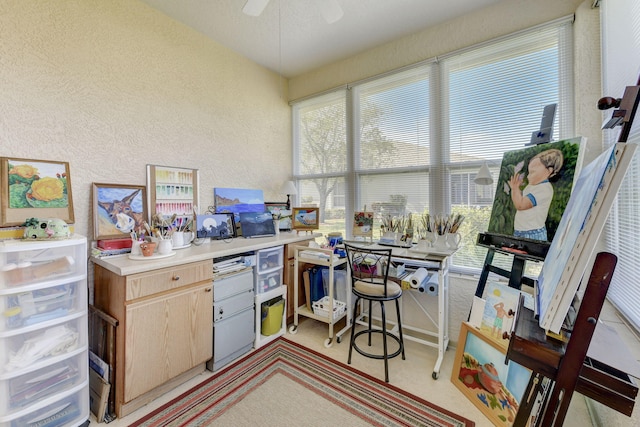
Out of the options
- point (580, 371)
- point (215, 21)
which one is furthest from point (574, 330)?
point (215, 21)

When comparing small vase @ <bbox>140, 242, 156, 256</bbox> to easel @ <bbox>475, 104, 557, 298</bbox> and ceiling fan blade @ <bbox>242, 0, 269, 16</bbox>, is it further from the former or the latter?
easel @ <bbox>475, 104, 557, 298</bbox>

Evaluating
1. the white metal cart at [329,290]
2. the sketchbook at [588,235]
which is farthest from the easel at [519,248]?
the white metal cart at [329,290]

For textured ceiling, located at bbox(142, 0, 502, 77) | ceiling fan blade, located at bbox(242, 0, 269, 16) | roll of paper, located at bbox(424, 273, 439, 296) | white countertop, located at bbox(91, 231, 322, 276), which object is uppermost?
textured ceiling, located at bbox(142, 0, 502, 77)

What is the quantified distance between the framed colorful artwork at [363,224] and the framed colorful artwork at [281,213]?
897 millimetres

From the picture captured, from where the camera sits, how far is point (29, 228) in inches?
57.5

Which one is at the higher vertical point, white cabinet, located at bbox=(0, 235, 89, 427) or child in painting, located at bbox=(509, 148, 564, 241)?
child in painting, located at bbox=(509, 148, 564, 241)

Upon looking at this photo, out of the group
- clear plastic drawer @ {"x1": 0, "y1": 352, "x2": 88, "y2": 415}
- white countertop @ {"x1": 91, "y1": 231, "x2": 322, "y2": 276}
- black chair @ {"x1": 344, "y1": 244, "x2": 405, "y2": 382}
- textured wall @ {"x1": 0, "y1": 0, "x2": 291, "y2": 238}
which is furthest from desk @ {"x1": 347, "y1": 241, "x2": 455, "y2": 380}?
clear plastic drawer @ {"x1": 0, "y1": 352, "x2": 88, "y2": 415}

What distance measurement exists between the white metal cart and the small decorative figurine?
171 centimetres

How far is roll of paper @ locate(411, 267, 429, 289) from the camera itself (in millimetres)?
2045

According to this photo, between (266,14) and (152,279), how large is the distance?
2.34 metres

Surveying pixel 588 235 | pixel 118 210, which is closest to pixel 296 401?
pixel 588 235

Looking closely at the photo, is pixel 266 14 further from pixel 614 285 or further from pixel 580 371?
pixel 614 285

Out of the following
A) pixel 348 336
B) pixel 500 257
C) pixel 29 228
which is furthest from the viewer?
pixel 348 336

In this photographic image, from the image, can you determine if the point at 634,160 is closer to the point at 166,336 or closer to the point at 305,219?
the point at 305,219
